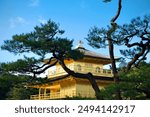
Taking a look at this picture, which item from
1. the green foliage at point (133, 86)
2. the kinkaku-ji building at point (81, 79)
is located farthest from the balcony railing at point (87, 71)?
the green foliage at point (133, 86)

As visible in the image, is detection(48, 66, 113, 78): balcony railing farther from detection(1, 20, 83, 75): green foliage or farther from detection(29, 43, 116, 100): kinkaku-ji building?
detection(1, 20, 83, 75): green foliage

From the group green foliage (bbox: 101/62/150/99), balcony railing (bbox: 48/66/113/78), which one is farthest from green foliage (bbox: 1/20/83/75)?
balcony railing (bbox: 48/66/113/78)

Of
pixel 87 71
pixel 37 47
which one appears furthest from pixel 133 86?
pixel 87 71

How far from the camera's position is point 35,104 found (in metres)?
3.24

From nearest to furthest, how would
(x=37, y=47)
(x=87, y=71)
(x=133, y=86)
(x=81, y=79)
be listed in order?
1. (x=133, y=86)
2. (x=37, y=47)
3. (x=81, y=79)
4. (x=87, y=71)

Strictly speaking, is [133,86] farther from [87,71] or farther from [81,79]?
[87,71]

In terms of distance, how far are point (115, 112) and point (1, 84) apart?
28.0 ft

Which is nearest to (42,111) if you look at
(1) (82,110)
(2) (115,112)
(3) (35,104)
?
(3) (35,104)

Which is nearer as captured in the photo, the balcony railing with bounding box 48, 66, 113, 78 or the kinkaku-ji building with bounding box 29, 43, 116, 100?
the kinkaku-ji building with bounding box 29, 43, 116, 100

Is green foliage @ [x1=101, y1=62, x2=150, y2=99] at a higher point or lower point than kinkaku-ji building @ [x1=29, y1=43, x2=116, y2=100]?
lower

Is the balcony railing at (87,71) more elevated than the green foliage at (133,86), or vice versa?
the balcony railing at (87,71)

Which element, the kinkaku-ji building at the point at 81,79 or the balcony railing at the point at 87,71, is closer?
the kinkaku-ji building at the point at 81,79

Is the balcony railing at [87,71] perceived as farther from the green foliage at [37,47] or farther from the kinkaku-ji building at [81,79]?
the green foliage at [37,47]

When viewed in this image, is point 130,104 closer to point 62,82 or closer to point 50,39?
point 50,39
